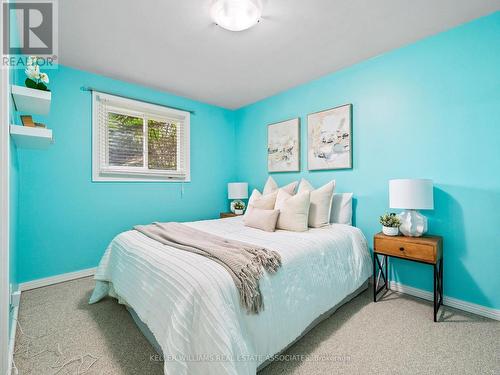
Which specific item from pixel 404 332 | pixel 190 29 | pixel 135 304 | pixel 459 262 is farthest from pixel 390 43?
pixel 135 304

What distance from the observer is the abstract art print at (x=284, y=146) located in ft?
11.1

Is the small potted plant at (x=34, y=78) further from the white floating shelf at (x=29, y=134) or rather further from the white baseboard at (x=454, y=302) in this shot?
the white baseboard at (x=454, y=302)

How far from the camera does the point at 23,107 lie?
184 cm

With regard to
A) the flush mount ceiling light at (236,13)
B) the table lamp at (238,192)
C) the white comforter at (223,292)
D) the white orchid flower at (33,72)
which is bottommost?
the white comforter at (223,292)

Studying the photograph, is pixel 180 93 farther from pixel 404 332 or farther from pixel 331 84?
pixel 404 332

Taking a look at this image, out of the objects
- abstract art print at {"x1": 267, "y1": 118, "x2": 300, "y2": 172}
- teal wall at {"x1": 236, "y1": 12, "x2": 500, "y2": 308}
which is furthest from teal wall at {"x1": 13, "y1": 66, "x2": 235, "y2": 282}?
teal wall at {"x1": 236, "y1": 12, "x2": 500, "y2": 308}

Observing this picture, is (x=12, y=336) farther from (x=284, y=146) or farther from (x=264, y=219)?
(x=284, y=146)

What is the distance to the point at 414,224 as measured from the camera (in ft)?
6.98

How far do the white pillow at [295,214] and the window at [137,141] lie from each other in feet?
6.54

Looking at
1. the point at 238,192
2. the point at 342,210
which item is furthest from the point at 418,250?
the point at 238,192

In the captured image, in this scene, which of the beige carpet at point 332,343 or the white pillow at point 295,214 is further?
the white pillow at point 295,214

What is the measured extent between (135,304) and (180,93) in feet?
10.0

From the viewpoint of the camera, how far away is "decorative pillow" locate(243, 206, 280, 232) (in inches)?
94.7

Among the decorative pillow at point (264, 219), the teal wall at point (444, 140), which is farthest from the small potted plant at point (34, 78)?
the teal wall at point (444, 140)
